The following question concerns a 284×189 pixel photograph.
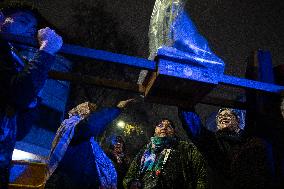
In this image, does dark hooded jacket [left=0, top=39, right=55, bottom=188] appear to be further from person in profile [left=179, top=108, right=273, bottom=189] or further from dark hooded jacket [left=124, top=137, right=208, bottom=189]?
dark hooded jacket [left=124, top=137, right=208, bottom=189]

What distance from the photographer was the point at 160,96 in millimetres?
2951

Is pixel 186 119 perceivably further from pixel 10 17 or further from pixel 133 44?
pixel 133 44

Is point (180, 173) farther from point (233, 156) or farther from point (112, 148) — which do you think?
point (112, 148)

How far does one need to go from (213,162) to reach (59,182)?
233 centimetres

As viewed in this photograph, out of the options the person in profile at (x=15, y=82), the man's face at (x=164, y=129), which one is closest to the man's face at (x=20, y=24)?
the person in profile at (x=15, y=82)

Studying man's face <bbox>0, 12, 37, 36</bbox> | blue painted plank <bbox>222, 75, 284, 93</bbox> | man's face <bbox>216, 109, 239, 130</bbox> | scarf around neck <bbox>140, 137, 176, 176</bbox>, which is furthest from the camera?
man's face <bbox>216, 109, 239, 130</bbox>

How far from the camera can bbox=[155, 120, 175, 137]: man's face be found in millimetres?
5270

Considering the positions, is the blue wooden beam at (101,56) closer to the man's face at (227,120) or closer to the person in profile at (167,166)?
the person in profile at (167,166)

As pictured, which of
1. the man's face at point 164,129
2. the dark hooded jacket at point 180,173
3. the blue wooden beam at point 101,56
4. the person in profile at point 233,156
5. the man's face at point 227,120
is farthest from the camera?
the man's face at point 164,129

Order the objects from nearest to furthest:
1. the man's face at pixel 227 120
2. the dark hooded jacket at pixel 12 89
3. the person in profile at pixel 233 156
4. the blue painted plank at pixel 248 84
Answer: the dark hooded jacket at pixel 12 89 → the blue painted plank at pixel 248 84 → the person in profile at pixel 233 156 → the man's face at pixel 227 120

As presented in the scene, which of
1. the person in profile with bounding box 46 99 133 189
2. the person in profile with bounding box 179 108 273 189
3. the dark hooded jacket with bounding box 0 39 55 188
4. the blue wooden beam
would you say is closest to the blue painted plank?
the person in profile with bounding box 179 108 273 189

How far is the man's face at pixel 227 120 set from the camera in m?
5.17

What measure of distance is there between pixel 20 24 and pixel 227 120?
3.77m

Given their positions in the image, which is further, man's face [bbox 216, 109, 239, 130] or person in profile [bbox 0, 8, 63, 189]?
man's face [bbox 216, 109, 239, 130]
